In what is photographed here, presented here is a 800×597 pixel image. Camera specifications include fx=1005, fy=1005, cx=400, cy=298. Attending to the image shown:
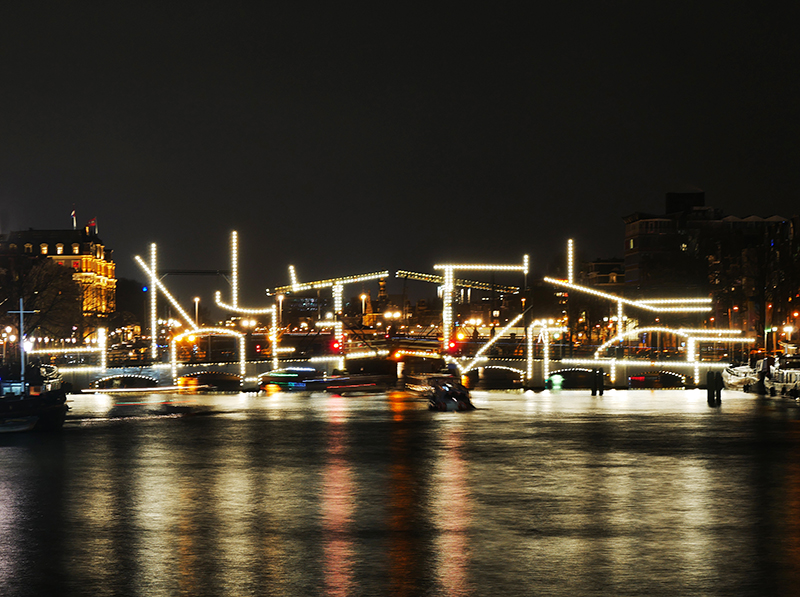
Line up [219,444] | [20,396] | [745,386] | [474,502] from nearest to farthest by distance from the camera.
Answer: [474,502] < [219,444] < [20,396] < [745,386]

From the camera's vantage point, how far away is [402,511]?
632 inches

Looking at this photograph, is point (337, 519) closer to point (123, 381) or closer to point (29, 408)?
point (29, 408)

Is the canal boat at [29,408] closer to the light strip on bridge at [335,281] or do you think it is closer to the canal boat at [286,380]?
the canal boat at [286,380]

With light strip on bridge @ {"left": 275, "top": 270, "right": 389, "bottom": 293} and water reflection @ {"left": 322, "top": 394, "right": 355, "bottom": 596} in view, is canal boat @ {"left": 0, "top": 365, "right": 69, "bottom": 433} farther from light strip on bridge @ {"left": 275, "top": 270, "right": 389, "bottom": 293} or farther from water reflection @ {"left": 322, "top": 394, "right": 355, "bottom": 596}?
light strip on bridge @ {"left": 275, "top": 270, "right": 389, "bottom": 293}

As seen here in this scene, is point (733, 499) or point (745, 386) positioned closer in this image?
point (733, 499)

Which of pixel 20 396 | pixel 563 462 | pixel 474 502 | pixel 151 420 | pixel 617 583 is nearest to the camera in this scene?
pixel 617 583

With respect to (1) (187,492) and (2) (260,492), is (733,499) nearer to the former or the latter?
(2) (260,492)

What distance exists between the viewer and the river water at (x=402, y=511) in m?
11.5

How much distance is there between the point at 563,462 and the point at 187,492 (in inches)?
346

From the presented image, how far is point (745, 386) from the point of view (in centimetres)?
5894

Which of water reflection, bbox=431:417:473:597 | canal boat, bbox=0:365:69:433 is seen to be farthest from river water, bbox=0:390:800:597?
canal boat, bbox=0:365:69:433

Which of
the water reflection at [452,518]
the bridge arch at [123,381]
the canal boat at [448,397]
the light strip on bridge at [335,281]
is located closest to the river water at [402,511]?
the water reflection at [452,518]

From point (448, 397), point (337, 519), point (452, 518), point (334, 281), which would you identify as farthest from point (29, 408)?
point (334, 281)

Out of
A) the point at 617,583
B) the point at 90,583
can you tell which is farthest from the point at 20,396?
the point at 617,583
